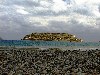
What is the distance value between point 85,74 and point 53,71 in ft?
11.4

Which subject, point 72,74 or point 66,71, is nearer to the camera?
point 72,74

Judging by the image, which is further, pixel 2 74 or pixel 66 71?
pixel 66 71

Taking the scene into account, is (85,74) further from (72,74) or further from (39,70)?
(39,70)

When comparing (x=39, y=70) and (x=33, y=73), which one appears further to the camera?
(x=39, y=70)

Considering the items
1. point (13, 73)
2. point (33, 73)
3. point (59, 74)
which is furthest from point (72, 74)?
point (13, 73)

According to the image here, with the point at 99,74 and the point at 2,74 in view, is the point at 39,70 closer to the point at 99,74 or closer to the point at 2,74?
the point at 2,74

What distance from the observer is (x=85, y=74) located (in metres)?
27.6

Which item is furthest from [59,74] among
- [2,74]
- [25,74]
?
[2,74]

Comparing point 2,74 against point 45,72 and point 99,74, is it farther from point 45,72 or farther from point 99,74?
point 99,74

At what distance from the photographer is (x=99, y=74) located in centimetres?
2739

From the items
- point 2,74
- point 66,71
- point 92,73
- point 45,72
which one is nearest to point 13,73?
point 2,74

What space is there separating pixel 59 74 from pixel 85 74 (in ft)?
8.59

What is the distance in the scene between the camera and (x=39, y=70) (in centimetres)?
2934

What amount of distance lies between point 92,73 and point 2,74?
898 cm
